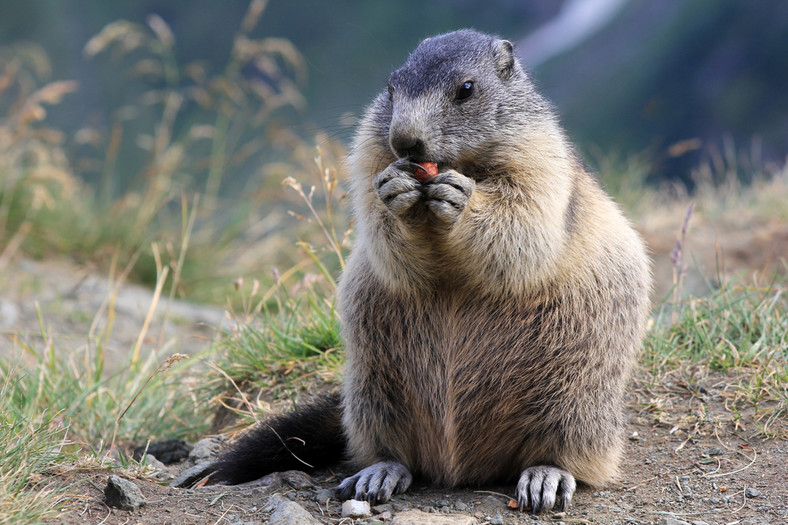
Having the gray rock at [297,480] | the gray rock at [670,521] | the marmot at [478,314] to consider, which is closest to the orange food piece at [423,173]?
the marmot at [478,314]

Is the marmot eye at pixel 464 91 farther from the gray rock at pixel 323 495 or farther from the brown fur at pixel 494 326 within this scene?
the gray rock at pixel 323 495

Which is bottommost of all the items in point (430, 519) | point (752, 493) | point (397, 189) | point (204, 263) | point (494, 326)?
point (430, 519)

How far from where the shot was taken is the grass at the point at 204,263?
3834mm

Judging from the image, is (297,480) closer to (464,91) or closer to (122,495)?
(122,495)

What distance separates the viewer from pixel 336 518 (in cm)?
→ 295

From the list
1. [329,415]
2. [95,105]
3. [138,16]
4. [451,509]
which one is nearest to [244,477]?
[329,415]

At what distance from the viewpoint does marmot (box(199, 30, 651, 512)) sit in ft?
10.3

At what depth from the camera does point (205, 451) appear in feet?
12.7

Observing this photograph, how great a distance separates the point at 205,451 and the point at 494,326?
164 cm

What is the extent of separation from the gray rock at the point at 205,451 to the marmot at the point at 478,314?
0.47 meters

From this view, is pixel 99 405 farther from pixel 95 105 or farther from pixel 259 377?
pixel 95 105

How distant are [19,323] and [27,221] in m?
1.70

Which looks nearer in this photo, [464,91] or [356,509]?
[356,509]

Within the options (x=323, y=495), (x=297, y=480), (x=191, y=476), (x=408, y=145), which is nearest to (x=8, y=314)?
(x=191, y=476)
